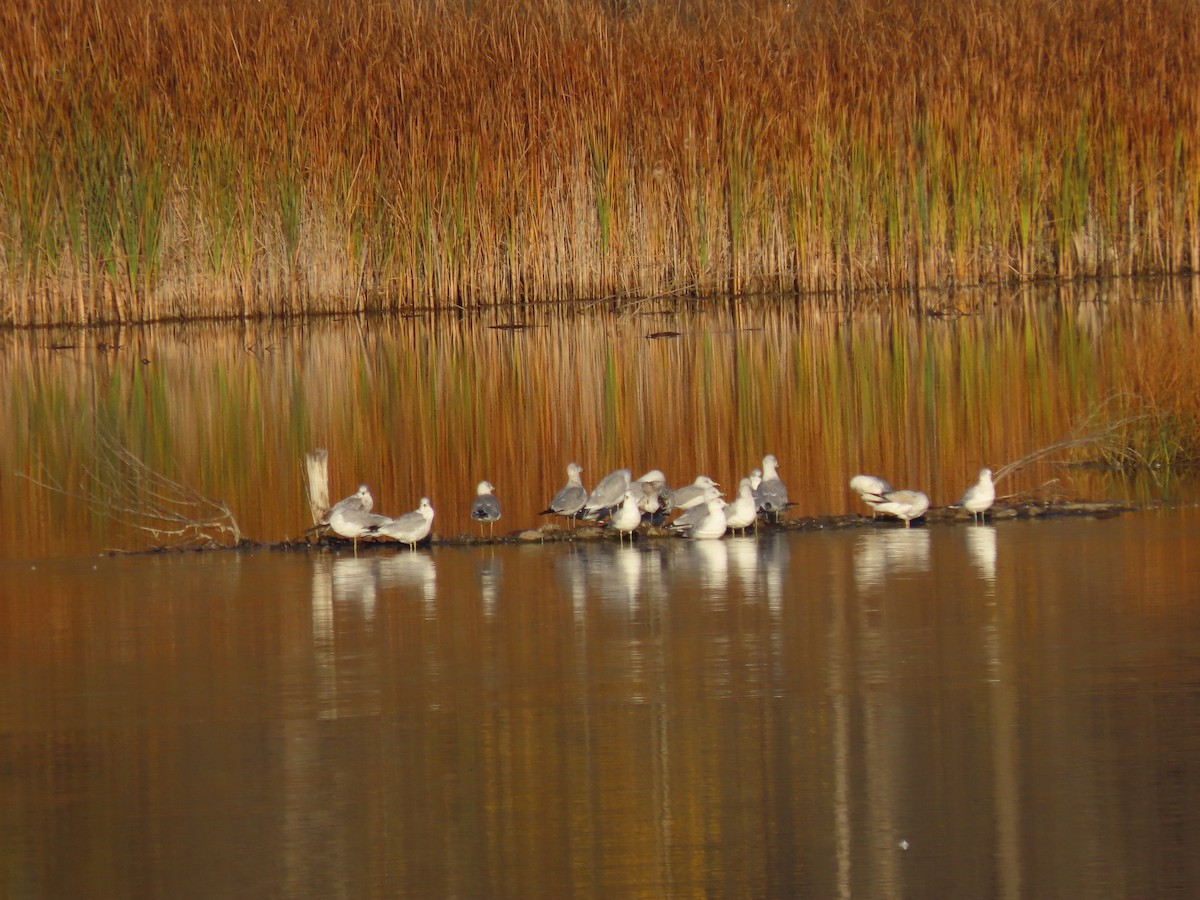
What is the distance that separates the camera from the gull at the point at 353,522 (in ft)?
27.0

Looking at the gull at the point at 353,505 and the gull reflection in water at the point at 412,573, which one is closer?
the gull reflection in water at the point at 412,573

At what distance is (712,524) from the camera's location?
8.23 m

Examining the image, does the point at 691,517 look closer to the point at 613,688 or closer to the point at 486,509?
the point at 486,509

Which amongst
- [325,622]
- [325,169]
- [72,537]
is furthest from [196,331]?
[325,622]

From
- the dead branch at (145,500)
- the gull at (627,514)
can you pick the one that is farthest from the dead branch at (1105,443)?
the dead branch at (145,500)

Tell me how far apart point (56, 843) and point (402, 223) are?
14747mm

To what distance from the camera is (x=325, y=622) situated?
6.89 meters

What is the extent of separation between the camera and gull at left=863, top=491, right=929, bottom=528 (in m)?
8.27

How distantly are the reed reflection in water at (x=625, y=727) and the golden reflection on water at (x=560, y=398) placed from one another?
171 centimetres

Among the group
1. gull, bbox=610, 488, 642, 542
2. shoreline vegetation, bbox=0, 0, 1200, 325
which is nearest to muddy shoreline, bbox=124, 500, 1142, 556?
gull, bbox=610, 488, 642, 542

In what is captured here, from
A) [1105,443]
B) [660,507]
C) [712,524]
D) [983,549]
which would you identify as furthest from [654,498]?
[1105,443]

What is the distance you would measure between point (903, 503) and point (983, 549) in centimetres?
59

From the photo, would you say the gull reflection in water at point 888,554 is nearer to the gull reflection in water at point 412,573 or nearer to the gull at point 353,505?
the gull reflection in water at point 412,573

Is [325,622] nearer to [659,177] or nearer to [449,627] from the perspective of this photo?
[449,627]
